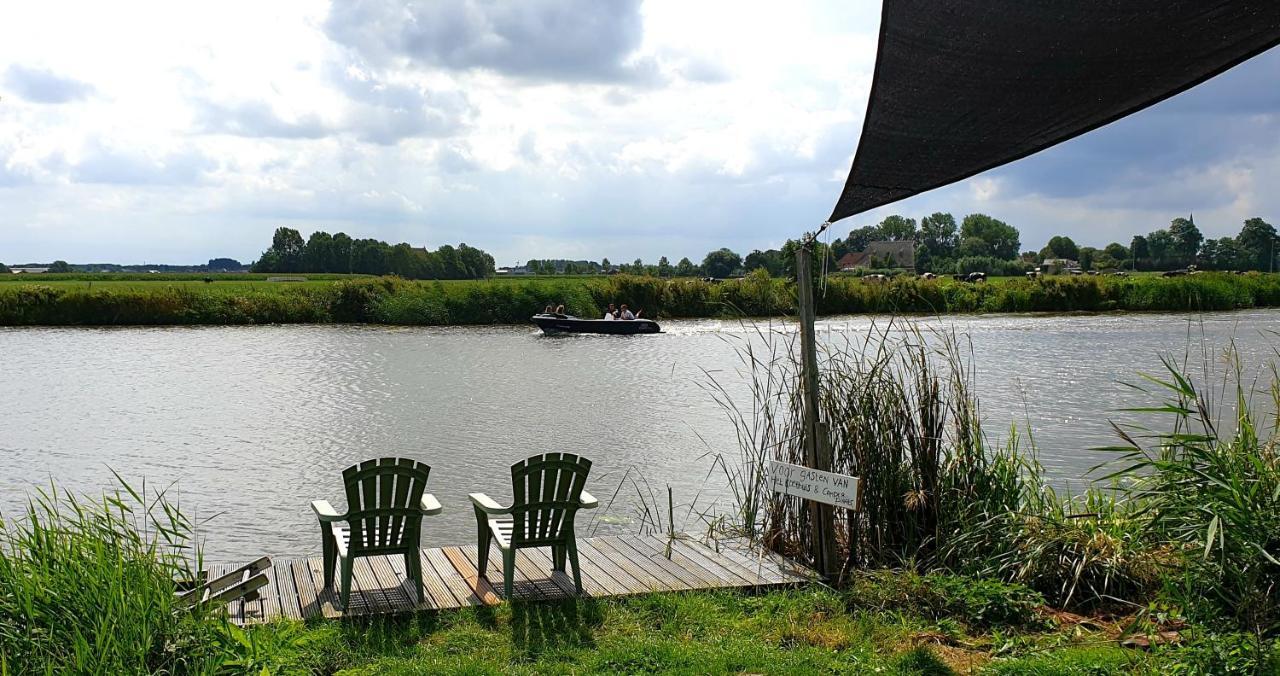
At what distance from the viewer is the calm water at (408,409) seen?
11.2 metres

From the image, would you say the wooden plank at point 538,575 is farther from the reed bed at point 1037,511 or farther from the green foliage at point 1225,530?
the green foliage at point 1225,530

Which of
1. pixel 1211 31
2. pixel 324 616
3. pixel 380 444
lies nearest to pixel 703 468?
pixel 380 444

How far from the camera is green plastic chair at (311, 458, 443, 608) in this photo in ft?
17.9

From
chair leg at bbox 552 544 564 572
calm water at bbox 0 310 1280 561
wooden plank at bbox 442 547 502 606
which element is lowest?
calm water at bbox 0 310 1280 561

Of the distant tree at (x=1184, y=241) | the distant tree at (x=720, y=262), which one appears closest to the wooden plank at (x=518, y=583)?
the distant tree at (x=1184, y=241)

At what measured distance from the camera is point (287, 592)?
222 inches

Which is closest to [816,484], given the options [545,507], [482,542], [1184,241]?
[545,507]

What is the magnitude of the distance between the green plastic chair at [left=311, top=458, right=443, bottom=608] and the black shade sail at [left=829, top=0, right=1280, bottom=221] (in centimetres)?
315

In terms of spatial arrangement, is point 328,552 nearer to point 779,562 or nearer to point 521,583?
point 521,583

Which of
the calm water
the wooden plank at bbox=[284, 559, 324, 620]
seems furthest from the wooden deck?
the calm water

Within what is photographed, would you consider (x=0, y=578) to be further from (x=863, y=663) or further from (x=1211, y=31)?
(x=1211, y=31)

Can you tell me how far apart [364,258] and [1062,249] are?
6456 centimetres

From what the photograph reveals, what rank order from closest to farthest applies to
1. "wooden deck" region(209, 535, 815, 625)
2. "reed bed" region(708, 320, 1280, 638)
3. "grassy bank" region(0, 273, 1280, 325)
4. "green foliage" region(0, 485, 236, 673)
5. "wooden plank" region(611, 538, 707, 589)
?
1. "green foliage" region(0, 485, 236, 673)
2. "reed bed" region(708, 320, 1280, 638)
3. "wooden deck" region(209, 535, 815, 625)
4. "wooden plank" region(611, 538, 707, 589)
5. "grassy bank" region(0, 273, 1280, 325)

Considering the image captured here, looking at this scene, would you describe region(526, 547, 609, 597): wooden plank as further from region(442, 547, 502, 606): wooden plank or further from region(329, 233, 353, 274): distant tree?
region(329, 233, 353, 274): distant tree
